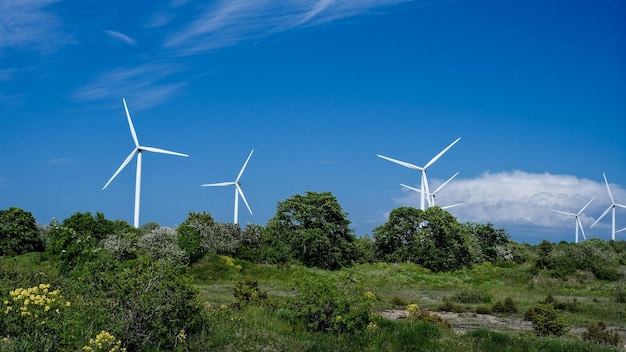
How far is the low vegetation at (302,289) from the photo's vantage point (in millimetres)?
12766

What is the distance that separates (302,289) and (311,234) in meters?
34.6

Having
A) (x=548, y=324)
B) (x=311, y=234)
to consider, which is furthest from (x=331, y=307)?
(x=311, y=234)

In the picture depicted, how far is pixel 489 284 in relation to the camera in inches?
1720

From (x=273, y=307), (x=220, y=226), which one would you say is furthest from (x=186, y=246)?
(x=273, y=307)

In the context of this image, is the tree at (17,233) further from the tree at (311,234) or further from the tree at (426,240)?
the tree at (426,240)

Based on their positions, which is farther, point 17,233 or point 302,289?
point 17,233

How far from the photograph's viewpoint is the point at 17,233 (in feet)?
160

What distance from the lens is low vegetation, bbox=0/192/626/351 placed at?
503 inches

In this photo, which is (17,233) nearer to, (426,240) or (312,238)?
(312,238)

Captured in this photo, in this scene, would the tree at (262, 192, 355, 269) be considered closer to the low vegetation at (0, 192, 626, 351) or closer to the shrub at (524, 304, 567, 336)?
the low vegetation at (0, 192, 626, 351)

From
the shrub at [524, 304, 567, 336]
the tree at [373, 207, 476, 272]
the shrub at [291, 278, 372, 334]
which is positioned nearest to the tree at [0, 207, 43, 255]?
the tree at [373, 207, 476, 272]

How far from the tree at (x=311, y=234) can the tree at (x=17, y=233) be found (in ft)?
62.4

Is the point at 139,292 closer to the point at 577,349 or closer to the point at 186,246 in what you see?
the point at 577,349

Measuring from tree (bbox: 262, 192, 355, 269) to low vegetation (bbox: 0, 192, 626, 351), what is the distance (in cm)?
13
